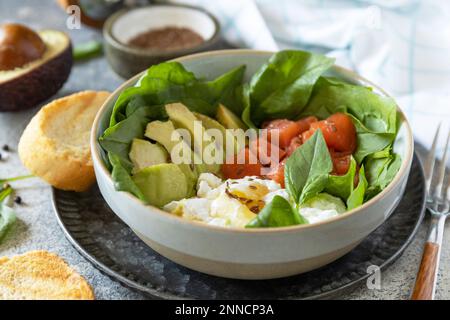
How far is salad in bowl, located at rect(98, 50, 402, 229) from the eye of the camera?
134cm

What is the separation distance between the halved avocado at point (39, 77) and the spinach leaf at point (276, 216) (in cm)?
107

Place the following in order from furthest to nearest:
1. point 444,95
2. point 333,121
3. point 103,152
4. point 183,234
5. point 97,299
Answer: point 444,95 < point 333,121 < point 103,152 < point 97,299 < point 183,234

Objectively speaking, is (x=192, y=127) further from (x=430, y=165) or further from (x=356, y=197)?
(x=430, y=165)

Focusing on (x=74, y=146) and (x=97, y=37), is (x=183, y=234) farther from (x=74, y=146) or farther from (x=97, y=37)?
(x=97, y=37)

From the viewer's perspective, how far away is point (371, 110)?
1592 mm

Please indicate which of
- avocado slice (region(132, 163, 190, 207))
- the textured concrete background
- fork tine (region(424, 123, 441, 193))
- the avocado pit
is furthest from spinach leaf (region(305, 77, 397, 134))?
the avocado pit

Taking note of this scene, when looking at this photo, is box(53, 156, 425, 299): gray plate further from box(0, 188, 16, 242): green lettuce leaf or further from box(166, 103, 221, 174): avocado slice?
box(166, 103, 221, 174): avocado slice

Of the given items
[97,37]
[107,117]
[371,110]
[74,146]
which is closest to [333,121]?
[371,110]

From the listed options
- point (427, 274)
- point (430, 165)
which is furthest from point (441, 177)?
point (427, 274)

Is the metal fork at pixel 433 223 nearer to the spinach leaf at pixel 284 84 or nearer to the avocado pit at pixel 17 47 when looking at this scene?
the spinach leaf at pixel 284 84

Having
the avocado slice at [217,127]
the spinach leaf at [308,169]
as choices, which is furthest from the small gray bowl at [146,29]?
the spinach leaf at [308,169]

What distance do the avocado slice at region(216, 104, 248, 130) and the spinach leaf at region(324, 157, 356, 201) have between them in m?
0.36

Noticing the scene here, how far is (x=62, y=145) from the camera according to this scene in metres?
1.65
